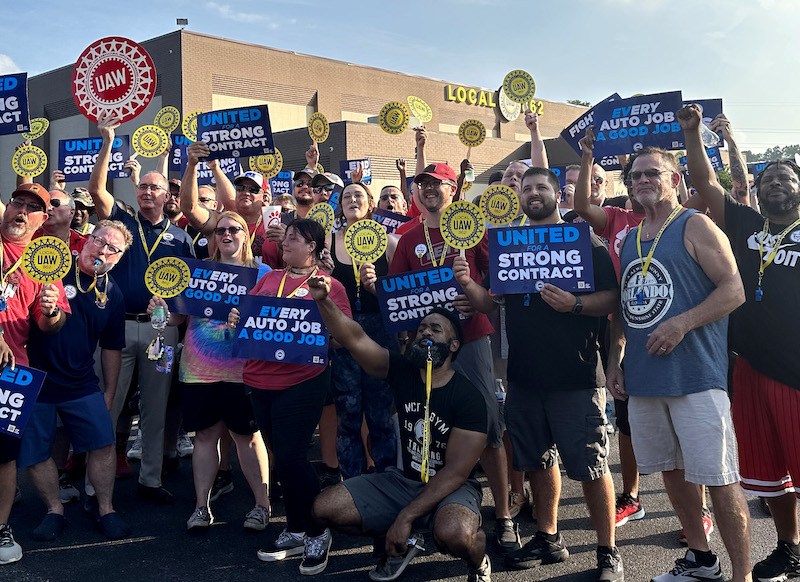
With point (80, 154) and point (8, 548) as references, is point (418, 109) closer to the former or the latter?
point (80, 154)

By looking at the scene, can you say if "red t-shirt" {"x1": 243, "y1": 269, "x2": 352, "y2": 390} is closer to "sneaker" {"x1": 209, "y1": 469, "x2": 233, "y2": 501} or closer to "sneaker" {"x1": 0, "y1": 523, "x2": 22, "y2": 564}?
"sneaker" {"x1": 209, "y1": 469, "x2": 233, "y2": 501}

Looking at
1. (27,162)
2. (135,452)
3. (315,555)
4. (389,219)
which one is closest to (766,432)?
(315,555)

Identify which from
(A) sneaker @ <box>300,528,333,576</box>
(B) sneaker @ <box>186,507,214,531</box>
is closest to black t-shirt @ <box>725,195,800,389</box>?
(A) sneaker @ <box>300,528,333,576</box>

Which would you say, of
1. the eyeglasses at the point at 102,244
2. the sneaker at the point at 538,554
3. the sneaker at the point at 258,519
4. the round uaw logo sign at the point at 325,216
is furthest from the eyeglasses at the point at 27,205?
the sneaker at the point at 538,554

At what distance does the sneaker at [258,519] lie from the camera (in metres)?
4.93

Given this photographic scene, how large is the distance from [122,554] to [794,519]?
4.20m

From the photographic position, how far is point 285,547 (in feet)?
15.0

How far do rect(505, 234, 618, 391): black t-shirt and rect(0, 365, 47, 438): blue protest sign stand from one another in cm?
309

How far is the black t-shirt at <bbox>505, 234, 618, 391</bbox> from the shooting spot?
4.23 m

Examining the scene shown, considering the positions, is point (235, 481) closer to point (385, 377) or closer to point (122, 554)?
point (122, 554)

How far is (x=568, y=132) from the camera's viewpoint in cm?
745

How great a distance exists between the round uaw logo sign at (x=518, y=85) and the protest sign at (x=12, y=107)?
16.6ft

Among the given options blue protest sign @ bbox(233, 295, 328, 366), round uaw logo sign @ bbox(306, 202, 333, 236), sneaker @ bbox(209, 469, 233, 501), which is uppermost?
round uaw logo sign @ bbox(306, 202, 333, 236)

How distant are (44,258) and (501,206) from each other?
320 cm
